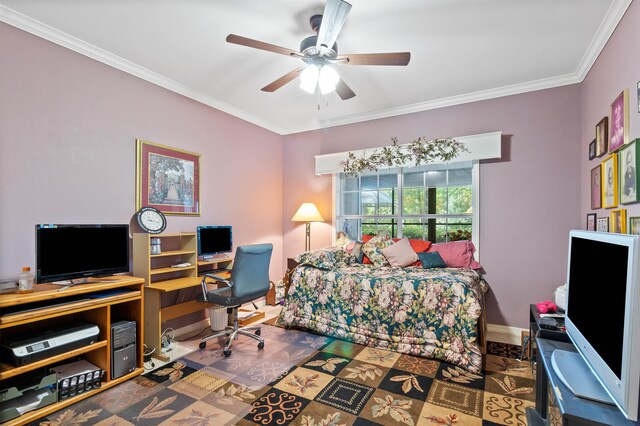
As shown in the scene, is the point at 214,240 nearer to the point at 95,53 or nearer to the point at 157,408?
the point at 157,408

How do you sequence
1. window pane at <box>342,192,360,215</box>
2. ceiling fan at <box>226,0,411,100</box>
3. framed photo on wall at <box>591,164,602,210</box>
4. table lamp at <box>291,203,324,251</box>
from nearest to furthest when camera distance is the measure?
ceiling fan at <box>226,0,411,100</box> → framed photo on wall at <box>591,164,602,210</box> → table lamp at <box>291,203,324,251</box> → window pane at <box>342,192,360,215</box>

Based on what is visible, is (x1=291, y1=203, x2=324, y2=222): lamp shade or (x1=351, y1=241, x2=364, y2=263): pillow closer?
(x1=351, y1=241, x2=364, y2=263): pillow

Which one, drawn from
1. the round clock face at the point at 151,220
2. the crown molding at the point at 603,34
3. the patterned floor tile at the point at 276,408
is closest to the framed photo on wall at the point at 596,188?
the crown molding at the point at 603,34

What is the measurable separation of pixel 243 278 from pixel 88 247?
49.0 inches

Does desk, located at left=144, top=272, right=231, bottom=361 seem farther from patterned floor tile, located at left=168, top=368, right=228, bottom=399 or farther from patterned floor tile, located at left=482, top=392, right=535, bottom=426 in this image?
patterned floor tile, located at left=482, top=392, right=535, bottom=426

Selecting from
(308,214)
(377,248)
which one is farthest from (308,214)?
(377,248)

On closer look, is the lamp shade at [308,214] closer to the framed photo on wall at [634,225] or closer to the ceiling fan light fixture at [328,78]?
the ceiling fan light fixture at [328,78]

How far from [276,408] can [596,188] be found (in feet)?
9.98

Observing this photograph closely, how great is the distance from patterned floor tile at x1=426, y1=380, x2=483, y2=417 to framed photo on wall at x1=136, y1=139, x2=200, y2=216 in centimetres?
291

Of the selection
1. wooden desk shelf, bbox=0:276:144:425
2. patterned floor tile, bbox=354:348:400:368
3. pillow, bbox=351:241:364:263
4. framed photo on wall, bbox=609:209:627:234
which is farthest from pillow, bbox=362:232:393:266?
wooden desk shelf, bbox=0:276:144:425

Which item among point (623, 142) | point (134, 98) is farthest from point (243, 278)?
point (623, 142)

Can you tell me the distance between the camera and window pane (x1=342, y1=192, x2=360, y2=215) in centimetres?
454

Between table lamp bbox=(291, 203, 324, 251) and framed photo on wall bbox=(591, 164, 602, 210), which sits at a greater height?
framed photo on wall bbox=(591, 164, 602, 210)

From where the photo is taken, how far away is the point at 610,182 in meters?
2.25
